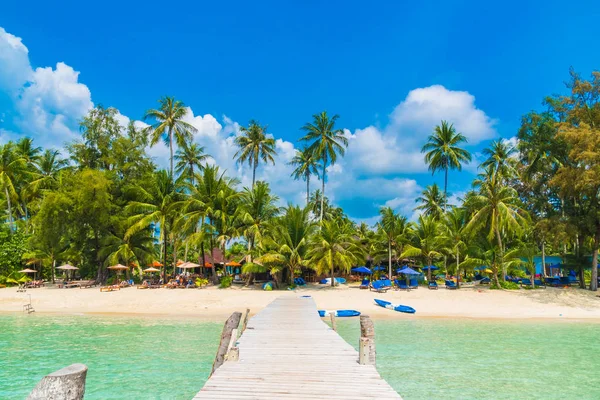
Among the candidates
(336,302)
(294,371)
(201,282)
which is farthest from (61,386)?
(201,282)

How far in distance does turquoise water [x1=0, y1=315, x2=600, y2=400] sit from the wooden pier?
2.19 metres

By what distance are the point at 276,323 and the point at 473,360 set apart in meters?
6.19

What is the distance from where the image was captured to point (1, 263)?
33.9 meters

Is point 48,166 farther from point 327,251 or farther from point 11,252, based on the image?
point 327,251

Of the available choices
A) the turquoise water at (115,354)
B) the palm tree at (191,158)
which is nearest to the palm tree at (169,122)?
the palm tree at (191,158)

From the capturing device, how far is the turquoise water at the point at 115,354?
9.58m

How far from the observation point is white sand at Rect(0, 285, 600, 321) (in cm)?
2223

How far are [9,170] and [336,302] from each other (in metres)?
33.4

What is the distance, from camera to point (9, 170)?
1473 inches

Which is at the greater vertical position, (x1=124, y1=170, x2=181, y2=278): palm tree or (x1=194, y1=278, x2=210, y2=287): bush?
(x1=124, y1=170, x2=181, y2=278): palm tree

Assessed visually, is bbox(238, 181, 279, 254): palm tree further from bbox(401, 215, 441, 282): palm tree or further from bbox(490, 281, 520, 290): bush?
bbox(490, 281, 520, 290): bush

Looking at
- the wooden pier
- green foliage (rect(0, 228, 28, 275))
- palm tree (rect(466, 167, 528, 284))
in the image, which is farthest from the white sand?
the wooden pier

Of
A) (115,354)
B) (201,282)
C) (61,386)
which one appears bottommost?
(115,354)

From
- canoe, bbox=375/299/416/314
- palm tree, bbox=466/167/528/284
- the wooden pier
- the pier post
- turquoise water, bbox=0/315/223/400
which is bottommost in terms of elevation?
turquoise water, bbox=0/315/223/400
